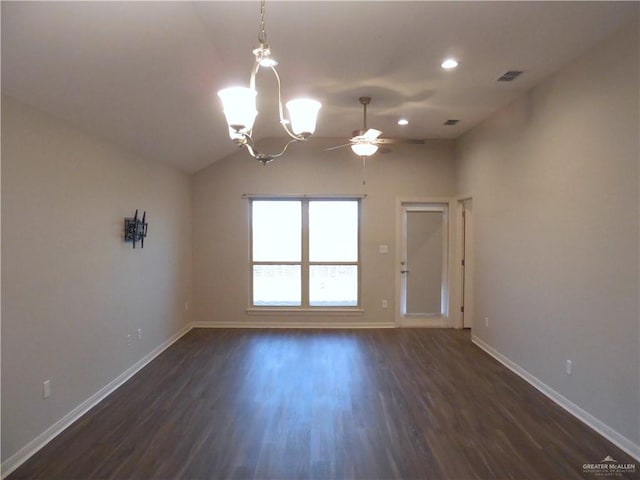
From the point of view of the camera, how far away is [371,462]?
237 centimetres

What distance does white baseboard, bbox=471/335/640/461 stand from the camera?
2.46 metres

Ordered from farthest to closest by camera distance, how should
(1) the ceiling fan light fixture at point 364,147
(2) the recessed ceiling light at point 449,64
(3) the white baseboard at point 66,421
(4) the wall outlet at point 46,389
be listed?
1. (1) the ceiling fan light fixture at point 364,147
2. (2) the recessed ceiling light at point 449,64
3. (4) the wall outlet at point 46,389
4. (3) the white baseboard at point 66,421

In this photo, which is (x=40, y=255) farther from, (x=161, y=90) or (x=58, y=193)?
(x=161, y=90)

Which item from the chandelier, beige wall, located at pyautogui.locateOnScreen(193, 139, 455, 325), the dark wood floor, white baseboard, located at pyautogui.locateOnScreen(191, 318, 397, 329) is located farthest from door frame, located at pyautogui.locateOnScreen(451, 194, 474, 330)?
the chandelier

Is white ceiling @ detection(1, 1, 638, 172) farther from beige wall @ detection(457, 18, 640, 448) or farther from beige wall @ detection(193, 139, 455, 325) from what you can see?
beige wall @ detection(193, 139, 455, 325)

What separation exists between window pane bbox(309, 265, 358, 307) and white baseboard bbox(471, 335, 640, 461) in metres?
2.28

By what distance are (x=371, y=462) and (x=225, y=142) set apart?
4237mm

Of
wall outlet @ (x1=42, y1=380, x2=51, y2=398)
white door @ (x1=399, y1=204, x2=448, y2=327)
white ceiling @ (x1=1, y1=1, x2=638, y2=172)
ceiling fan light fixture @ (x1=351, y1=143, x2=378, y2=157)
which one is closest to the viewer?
white ceiling @ (x1=1, y1=1, x2=638, y2=172)

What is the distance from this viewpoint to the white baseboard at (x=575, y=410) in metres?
2.46

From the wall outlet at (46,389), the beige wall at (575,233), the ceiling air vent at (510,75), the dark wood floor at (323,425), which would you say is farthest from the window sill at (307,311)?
the ceiling air vent at (510,75)

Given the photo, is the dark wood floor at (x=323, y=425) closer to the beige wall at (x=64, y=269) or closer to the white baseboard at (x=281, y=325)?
the beige wall at (x=64, y=269)

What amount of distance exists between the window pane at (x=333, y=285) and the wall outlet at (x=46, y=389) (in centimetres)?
372

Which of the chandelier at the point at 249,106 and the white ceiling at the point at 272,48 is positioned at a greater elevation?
the white ceiling at the point at 272,48

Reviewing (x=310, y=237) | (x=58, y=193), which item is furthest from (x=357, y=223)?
(x=58, y=193)
